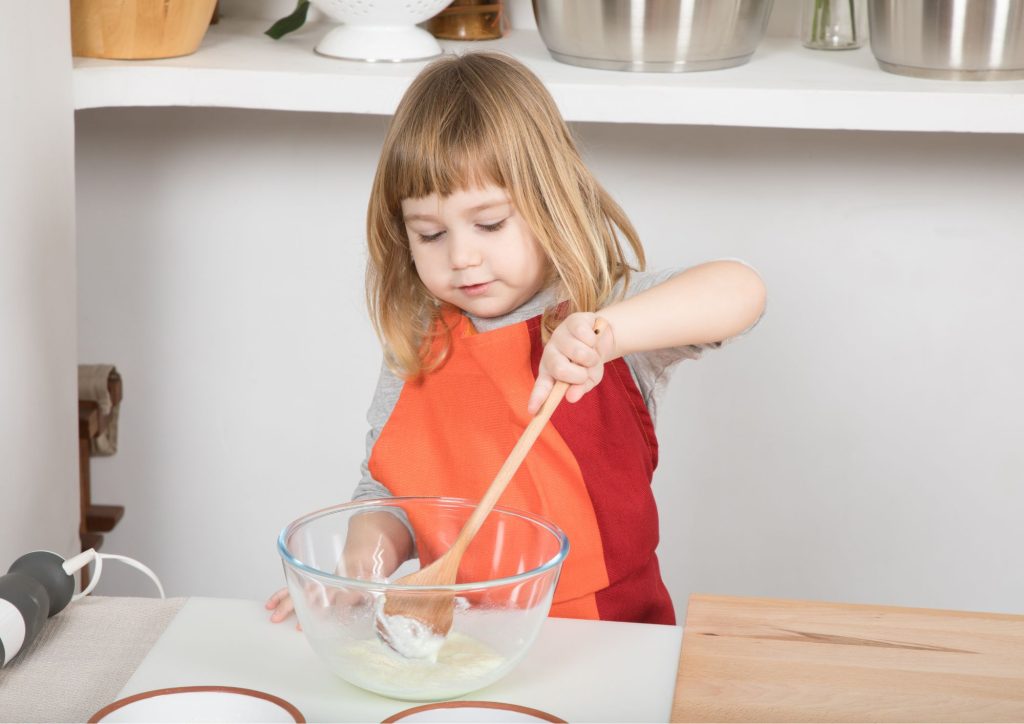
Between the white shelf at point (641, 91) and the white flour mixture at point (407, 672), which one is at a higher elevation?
the white shelf at point (641, 91)

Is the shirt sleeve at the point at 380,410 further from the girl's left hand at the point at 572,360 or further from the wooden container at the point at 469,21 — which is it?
the wooden container at the point at 469,21

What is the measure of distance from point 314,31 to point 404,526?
0.92 meters

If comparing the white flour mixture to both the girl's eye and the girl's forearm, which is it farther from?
the girl's eye

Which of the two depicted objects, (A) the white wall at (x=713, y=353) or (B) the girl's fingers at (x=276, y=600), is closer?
(B) the girl's fingers at (x=276, y=600)

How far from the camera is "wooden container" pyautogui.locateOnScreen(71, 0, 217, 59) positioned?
129cm

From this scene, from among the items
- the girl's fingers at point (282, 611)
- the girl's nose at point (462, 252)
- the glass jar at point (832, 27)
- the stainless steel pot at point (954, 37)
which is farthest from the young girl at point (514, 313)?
the glass jar at point (832, 27)

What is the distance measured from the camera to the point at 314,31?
152 cm

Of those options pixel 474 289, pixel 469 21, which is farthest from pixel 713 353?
pixel 474 289

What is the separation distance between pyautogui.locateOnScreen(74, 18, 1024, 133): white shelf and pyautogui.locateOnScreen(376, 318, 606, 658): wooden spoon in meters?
0.60

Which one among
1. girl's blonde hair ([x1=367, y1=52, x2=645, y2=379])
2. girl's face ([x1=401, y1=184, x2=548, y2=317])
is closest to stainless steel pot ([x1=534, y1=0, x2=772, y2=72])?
girl's blonde hair ([x1=367, y1=52, x2=645, y2=379])

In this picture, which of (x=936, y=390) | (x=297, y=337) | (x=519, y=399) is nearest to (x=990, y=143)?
(x=936, y=390)

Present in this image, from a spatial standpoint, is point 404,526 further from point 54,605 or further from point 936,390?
point 936,390

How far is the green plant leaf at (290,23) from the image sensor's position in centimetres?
143

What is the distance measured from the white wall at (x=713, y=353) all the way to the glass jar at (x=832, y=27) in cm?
11
